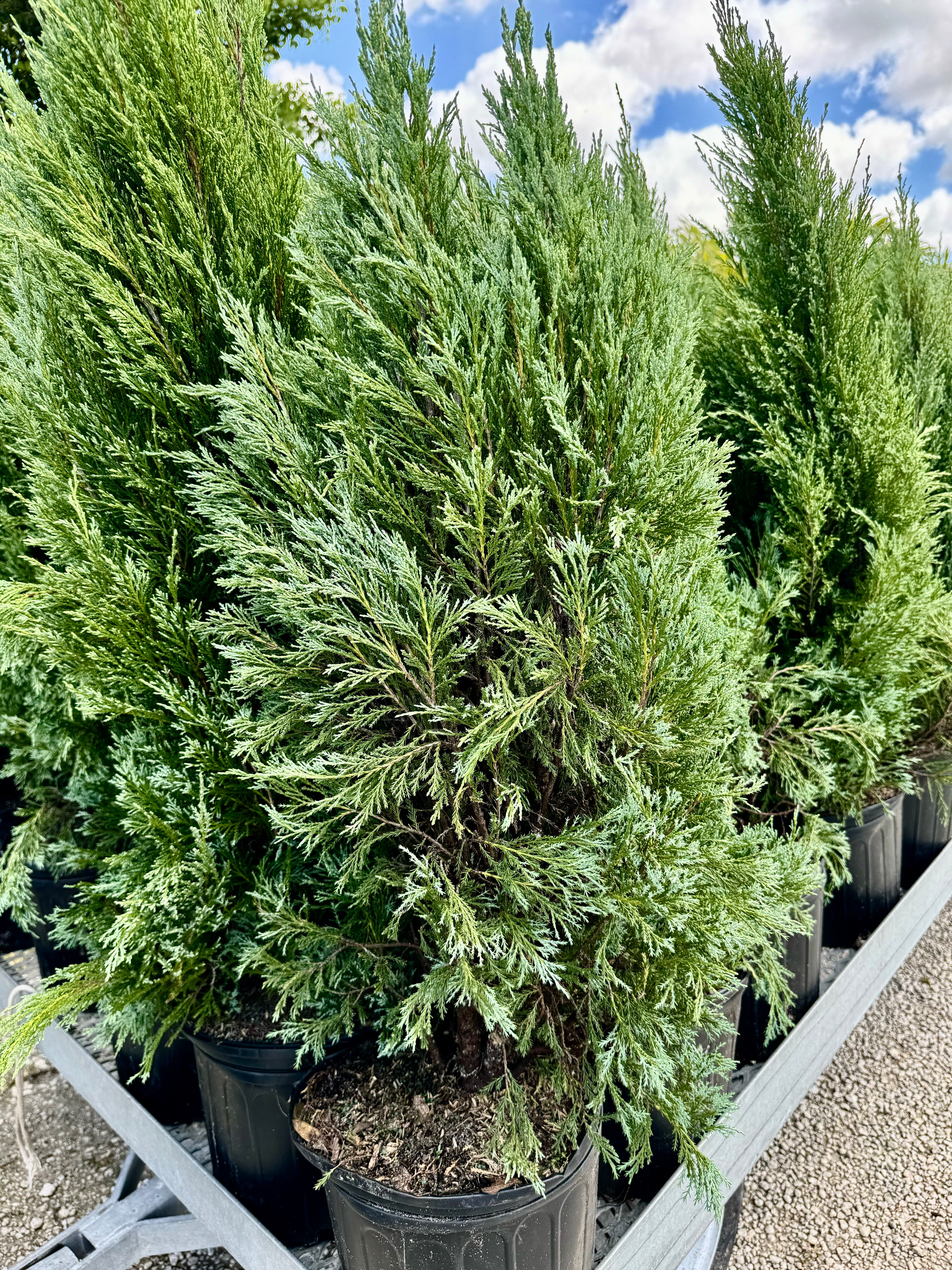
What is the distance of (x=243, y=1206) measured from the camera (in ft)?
6.79

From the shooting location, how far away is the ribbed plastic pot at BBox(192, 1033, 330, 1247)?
209 centimetres

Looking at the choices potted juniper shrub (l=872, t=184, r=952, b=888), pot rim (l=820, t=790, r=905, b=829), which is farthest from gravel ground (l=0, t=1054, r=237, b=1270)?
potted juniper shrub (l=872, t=184, r=952, b=888)

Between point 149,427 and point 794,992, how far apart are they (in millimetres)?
2529

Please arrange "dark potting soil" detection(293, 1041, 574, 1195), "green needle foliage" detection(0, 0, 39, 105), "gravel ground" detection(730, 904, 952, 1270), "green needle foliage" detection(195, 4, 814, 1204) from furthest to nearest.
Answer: "green needle foliage" detection(0, 0, 39, 105)
"gravel ground" detection(730, 904, 952, 1270)
"dark potting soil" detection(293, 1041, 574, 1195)
"green needle foliage" detection(195, 4, 814, 1204)

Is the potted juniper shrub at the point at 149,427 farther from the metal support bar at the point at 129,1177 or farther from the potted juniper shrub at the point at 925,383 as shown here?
the potted juniper shrub at the point at 925,383

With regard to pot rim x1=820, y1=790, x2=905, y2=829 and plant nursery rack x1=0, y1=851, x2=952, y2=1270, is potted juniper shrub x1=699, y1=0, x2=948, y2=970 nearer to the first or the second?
pot rim x1=820, y1=790, x2=905, y2=829

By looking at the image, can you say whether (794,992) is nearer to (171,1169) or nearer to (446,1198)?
(446,1198)

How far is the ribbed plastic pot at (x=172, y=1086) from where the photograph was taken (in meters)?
2.65

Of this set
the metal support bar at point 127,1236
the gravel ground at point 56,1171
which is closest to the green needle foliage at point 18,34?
the gravel ground at point 56,1171

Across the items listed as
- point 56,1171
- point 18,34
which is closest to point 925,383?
point 56,1171

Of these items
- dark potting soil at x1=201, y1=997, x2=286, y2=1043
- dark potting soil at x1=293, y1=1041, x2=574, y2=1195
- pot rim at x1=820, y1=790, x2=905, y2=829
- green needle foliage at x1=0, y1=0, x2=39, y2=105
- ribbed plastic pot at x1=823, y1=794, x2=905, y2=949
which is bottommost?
ribbed plastic pot at x1=823, y1=794, x2=905, y2=949

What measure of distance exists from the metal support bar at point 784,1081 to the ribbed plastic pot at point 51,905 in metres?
2.07

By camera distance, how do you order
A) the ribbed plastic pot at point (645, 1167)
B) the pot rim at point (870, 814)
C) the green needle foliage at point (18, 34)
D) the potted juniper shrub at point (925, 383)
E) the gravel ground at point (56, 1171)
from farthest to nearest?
1. the green needle foliage at point (18, 34)
2. the potted juniper shrub at point (925, 383)
3. the pot rim at point (870, 814)
4. the gravel ground at point (56, 1171)
5. the ribbed plastic pot at point (645, 1167)

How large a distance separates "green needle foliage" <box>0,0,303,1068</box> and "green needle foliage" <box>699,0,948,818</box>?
148cm
